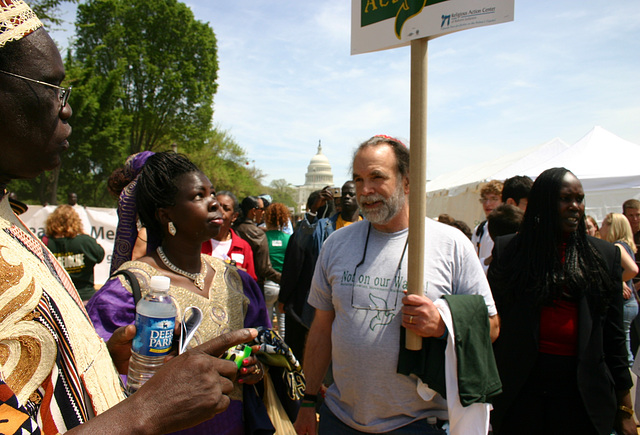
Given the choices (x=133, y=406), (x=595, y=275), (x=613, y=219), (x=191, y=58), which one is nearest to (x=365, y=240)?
(x=595, y=275)

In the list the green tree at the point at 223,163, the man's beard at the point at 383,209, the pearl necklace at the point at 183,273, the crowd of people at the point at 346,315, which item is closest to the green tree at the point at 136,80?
the green tree at the point at 223,163

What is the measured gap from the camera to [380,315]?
225 cm

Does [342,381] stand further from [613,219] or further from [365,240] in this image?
[613,219]

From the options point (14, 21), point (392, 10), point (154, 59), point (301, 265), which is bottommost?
point (301, 265)

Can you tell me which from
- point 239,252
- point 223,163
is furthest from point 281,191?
point 239,252

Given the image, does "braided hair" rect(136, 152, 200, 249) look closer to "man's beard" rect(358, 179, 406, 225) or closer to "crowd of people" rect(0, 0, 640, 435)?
"crowd of people" rect(0, 0, 640, 435)

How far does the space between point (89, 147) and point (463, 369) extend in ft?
76.1

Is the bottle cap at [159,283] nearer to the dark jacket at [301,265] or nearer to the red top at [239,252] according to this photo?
the dark jacket at [301,265]

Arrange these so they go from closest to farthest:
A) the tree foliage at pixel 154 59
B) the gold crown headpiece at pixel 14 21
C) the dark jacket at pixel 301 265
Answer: the gold crown headpiece at pixel 14 21 < the dark jacket at pixel 301 265 < the tree foliage at pixel 154 59

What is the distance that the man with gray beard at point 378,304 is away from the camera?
2.16 m

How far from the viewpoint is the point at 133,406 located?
963 mm

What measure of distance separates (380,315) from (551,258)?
137 centimetres

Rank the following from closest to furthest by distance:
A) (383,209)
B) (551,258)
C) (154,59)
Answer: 1. (383,209)
2. (551,258)
3. (154,59)

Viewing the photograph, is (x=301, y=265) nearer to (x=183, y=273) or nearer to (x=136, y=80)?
(x=183, y=273)
